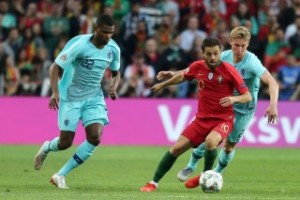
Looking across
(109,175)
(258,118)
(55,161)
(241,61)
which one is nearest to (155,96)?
(258,118)

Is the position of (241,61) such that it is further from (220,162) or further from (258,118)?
(258,118)

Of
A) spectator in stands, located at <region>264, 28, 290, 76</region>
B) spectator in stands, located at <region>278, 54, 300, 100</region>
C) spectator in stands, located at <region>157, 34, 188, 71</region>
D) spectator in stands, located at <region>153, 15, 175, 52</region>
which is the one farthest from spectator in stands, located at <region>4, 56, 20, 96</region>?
spectator in stands, located at <region>278, 54, 300, 100</region>

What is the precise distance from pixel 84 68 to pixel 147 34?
12.5 m

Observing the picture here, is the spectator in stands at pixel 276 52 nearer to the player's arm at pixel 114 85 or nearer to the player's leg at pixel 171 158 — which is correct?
the player's arm at pixel 114 85

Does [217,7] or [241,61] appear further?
[217,7]

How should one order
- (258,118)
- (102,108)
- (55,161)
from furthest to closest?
(258,118) < (55,161) < (102,108)

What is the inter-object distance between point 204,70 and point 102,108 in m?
1.70

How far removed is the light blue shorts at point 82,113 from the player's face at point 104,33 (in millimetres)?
941

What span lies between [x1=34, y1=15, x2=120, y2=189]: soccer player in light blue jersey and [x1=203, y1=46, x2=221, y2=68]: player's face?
1493mm

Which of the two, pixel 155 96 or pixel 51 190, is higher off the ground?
pixel 51 190

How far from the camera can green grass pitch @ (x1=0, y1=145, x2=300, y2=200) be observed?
13.4 meters

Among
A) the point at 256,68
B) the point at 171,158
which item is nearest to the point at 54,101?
the point at 171,158

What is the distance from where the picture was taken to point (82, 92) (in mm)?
14586

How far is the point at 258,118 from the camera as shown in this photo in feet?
79.8
